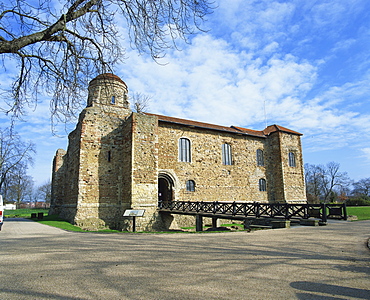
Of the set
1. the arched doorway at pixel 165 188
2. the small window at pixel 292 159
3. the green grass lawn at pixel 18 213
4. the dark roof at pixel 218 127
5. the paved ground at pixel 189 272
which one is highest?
the dark roof at pixel 218 127

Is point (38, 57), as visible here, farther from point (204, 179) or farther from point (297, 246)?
point (204, 179)

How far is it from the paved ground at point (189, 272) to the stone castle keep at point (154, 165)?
403 inches

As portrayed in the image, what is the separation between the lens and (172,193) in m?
19.3

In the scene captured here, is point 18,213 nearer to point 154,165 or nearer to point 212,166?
point 154,165

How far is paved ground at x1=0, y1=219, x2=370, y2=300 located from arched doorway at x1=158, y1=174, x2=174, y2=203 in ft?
41.5

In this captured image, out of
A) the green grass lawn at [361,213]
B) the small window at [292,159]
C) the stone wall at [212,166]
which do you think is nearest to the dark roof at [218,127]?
the stone wall at [212,166]

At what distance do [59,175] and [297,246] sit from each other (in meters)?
22.0

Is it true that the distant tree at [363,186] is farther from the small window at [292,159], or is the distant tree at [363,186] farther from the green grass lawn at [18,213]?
the green grass lawn at [18,213]

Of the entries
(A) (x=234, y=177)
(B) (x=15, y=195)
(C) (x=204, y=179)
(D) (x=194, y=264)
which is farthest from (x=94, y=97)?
(B) (x=15, y=195)

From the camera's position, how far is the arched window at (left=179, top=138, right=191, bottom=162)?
2045 cm

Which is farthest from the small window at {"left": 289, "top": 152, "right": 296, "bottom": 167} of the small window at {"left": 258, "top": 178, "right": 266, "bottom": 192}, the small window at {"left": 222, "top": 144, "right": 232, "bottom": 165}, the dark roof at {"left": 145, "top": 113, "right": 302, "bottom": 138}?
the small window at {"left": 222, "top": 144, "right": 232, "bottom": 165}

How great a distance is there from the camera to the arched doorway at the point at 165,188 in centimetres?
1945

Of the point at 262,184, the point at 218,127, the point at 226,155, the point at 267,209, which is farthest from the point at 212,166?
the point at 267,209

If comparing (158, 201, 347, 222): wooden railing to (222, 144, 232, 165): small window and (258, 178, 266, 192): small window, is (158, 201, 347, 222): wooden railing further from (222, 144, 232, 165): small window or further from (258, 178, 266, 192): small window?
(258, 178, 266, 192): small window
